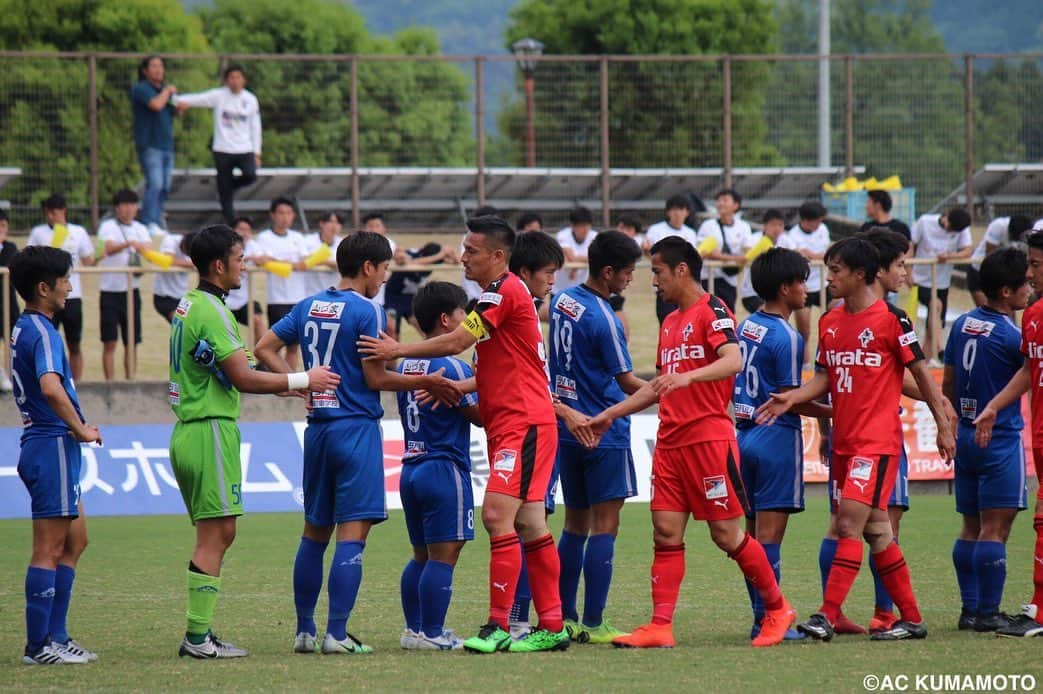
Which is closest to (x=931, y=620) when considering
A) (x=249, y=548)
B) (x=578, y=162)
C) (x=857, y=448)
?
(x=857, y=448)

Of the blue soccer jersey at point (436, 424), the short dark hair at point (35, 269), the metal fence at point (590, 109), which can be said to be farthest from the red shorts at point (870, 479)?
the metal fence at point (590, 109)

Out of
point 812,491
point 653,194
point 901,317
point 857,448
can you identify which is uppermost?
point 653,194

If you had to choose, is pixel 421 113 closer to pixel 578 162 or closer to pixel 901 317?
pixel 578 162

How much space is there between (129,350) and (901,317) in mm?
12169

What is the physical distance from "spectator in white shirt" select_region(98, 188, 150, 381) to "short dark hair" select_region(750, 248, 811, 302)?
1098 cm

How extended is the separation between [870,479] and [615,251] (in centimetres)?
191

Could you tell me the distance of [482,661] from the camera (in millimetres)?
7387

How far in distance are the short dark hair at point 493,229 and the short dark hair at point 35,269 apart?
7.43 ft

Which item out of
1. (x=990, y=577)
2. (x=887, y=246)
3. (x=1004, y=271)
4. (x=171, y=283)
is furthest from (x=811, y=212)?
(x=990, y=577)

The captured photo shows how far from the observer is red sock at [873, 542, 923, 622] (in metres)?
7.96

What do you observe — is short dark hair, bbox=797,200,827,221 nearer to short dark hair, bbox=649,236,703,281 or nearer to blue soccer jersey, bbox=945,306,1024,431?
blue soccer jersey, bbox=945,306,1024,431

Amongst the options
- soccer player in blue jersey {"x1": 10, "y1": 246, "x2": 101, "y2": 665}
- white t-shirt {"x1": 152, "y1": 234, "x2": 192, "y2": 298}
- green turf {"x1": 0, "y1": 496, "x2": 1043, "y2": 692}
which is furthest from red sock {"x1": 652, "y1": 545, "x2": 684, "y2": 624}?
white t-shirt {"x1": 152, "y1": 234, "x2": 192, "y2": 298}

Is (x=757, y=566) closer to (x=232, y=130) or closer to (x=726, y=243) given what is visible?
(x=726, y=243)

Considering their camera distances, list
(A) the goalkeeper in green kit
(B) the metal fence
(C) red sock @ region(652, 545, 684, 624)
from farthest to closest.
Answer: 1. (B) the metal fence
2. (C) red sock @ region(652, 545, 684, 624)
3. (A) the goalkeeper in green kit
